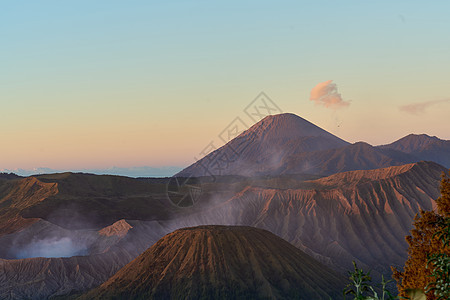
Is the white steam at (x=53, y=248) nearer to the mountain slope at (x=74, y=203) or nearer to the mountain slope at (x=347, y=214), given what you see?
the mountain slope at (x=74, y=203)

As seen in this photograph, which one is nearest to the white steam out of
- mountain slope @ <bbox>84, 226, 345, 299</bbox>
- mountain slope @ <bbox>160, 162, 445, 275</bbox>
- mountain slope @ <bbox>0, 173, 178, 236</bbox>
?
mountain slope @ <bbox>0, 173, 178, 236</bbox>

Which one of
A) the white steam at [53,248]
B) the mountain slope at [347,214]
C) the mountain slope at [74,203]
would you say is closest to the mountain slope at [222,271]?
the mountain slope at [347,214]

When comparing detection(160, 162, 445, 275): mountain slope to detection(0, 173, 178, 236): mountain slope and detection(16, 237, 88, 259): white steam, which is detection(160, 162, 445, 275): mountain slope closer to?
detection(0, 173, 178, 236): mountain slope

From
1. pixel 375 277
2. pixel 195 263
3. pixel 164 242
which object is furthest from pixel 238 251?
pixel 375 277

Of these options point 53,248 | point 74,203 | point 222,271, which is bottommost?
point 222,271

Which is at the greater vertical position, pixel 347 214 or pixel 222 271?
pixel 222 271

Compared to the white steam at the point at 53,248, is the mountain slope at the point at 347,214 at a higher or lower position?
lower

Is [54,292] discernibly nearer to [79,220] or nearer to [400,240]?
[79,220]

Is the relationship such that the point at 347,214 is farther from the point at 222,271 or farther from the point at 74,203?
the point at 74,203

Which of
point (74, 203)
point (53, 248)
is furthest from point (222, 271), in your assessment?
point (74, 203)

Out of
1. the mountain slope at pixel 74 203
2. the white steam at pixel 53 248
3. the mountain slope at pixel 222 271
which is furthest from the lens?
the mountain slope at pixel 74 203
